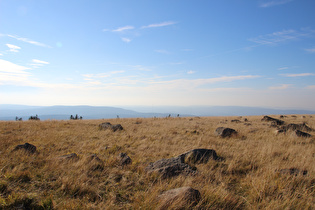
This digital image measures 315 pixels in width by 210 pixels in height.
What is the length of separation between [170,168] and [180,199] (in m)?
1.91

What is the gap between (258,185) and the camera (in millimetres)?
4094

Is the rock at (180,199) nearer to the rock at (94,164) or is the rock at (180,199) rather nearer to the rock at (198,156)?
the rock at (198,156)

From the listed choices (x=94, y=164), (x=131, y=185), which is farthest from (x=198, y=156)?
(x=94, y=164)

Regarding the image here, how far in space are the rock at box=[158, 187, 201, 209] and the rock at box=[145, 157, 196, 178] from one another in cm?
131

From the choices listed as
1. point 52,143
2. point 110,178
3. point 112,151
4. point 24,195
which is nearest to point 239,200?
point 110,178

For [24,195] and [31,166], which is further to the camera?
[31,166]

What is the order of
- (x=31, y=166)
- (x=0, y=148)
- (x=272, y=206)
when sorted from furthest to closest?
(x=0, y=148), (x=31, y=166), (x=272, y=206)

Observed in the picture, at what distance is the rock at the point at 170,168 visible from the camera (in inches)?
194

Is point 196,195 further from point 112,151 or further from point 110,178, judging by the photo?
point 112,151

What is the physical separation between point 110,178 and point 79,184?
0.94 meters

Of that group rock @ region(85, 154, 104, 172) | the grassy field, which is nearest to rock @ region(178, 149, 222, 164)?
the grassy field

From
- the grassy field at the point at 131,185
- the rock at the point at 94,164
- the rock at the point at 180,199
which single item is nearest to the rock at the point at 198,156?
the grassy field at the point at 131,185

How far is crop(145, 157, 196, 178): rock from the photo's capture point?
4.93 metres

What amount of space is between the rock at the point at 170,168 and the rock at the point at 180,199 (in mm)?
1310
